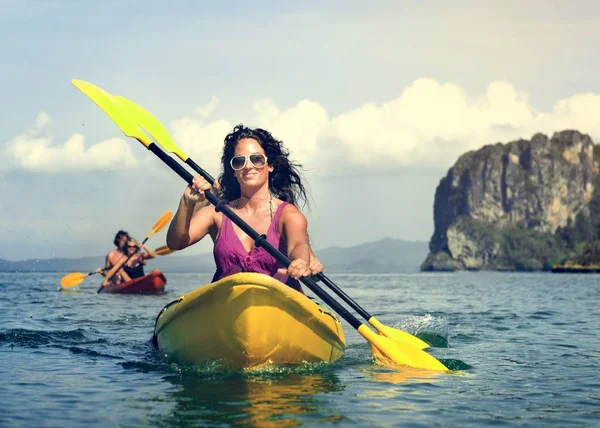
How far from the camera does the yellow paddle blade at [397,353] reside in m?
8.14

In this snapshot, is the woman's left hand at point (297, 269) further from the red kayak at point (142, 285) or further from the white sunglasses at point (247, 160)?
the red kayak at point (142, 285)

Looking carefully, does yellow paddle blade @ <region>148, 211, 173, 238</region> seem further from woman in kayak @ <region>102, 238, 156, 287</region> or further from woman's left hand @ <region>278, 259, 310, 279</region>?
woman's left hand @ <region>278, 259, 310, 279</region>

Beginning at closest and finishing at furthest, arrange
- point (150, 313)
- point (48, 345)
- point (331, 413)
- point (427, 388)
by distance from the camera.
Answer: point (331, 413), point (427, 388), point (48, 345), point (150, 313)

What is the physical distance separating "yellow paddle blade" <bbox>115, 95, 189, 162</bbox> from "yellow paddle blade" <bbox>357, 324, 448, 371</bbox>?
3.01 metres

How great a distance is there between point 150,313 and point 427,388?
1017 centimetres

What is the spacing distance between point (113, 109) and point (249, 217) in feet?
7.88

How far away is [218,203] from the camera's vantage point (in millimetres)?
7352

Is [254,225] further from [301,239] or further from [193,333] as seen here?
[193,333]

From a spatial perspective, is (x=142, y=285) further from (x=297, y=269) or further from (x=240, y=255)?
(x=297, y=269)

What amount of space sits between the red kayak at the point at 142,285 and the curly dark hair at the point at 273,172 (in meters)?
15.3

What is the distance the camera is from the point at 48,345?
9.96 meters

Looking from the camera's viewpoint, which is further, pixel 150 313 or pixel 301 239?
pixel 150 313

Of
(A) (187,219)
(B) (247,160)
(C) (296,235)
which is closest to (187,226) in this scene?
(A) (187,219)

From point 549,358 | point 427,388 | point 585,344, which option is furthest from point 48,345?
point 585,344
